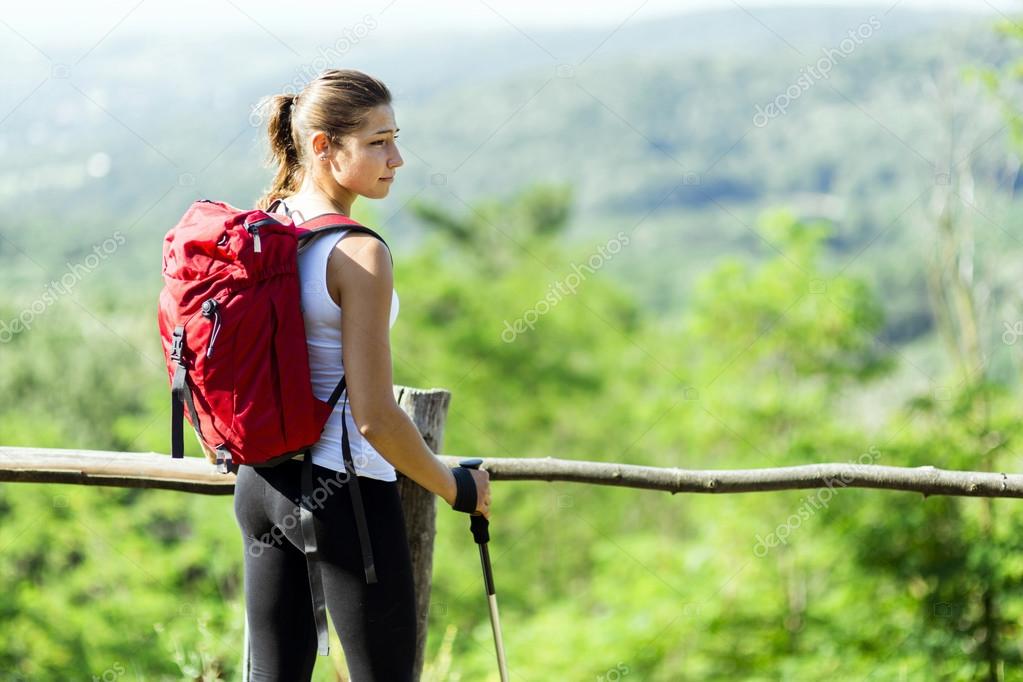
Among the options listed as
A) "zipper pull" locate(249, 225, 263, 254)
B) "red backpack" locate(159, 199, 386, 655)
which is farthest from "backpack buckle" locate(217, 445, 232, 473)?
Result: "zipper pull" locate(249, 225, 263, 254)

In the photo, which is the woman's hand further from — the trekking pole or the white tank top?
the white tank top

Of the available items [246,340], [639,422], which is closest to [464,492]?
[246,340]

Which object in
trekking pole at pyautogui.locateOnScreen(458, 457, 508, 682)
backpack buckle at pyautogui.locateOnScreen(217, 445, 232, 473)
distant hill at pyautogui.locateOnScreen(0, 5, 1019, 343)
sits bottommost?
trekking pole at pyautogui.locateOnScreen(458, 457, 508, 682)

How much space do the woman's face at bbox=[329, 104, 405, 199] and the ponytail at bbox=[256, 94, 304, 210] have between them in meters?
0.11

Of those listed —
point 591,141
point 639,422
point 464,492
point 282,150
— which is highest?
point 591,141

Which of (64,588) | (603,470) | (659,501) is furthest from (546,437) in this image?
(603,470)

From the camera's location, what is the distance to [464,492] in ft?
5.68

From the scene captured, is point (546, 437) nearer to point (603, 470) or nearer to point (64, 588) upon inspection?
point (64, 588)

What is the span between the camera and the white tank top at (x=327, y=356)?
5.01 ft

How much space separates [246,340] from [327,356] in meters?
0.13

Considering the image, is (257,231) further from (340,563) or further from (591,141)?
(591,141)

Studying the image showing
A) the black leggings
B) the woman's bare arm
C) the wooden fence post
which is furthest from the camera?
the wooden fence post

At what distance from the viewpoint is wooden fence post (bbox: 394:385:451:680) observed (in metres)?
2.24

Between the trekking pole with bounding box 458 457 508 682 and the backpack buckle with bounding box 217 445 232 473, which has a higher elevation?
the backpack buckle with bounding box 217 445 232 473
